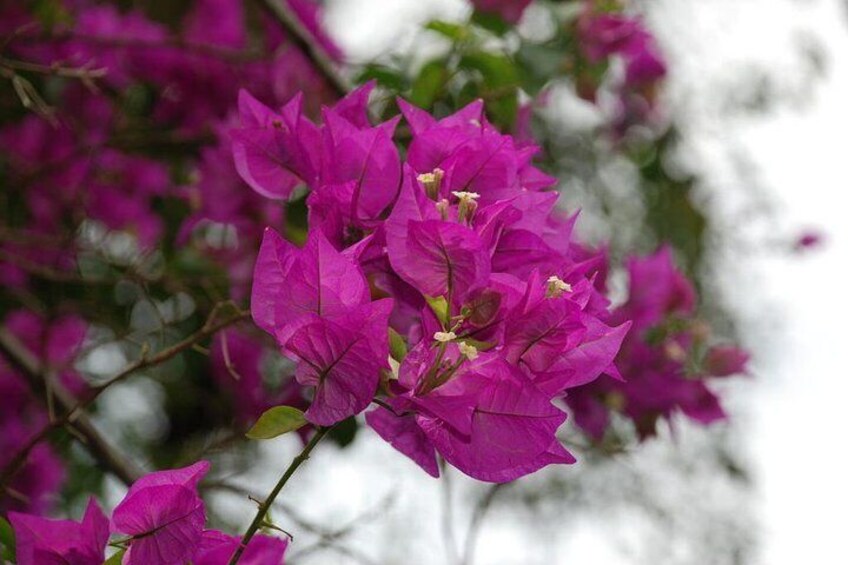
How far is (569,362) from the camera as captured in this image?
573 millimetres

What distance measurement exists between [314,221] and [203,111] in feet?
3.22

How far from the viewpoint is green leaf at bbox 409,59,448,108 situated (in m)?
1.12

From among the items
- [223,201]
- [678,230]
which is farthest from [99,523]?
[678,230]

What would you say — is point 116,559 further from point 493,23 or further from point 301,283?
point 493,23

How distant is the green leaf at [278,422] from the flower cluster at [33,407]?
591mm

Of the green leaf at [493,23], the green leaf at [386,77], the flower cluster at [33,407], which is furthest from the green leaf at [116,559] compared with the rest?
the green leaf at [493,23]

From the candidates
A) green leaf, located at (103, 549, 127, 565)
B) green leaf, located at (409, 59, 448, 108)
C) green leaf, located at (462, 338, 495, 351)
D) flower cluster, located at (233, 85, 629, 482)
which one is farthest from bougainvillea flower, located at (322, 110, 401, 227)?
green leaf, located at (409, 59, 448, 108)

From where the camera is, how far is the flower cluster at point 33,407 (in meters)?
1.29

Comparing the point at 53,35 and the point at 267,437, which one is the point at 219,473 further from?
the point at 267,437

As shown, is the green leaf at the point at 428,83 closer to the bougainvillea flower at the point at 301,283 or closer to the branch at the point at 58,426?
the branch at the point at 58,426

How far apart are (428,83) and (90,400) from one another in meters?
0.54

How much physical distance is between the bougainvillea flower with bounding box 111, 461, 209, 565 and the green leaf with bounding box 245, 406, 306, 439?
0.03 meters

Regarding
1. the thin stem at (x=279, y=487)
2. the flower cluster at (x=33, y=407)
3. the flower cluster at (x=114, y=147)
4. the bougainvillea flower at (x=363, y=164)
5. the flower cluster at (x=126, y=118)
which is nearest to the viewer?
the thin stem at (x=279, y=487)

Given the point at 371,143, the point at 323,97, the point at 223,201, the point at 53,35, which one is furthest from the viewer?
the point at 53,35
